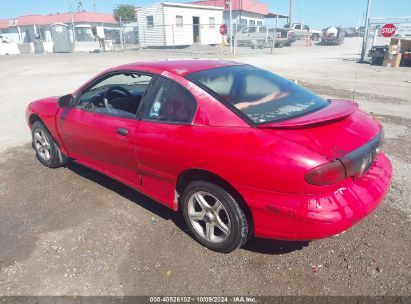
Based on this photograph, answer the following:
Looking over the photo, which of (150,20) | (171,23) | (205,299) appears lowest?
(205,299)

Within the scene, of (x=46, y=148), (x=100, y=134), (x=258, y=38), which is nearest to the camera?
(x=100, y=134)

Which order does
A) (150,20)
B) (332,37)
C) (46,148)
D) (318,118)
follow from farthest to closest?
(332,37), (150,20), (46,148), (318,118)

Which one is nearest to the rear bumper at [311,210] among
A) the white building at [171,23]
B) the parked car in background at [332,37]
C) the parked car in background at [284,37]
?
the white building at [171,23]

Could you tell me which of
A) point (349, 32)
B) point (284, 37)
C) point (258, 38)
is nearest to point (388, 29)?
point (258, 38)

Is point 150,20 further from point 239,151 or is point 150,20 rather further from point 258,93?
point 239,151

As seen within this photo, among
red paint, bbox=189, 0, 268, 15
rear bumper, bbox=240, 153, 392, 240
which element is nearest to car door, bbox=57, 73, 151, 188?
rear bumper, bbox=240, 153, 392, 240

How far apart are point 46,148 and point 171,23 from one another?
27.6 m

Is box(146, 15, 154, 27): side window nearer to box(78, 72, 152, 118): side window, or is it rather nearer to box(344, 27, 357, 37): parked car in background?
box(78, 72, 152, 118): side window

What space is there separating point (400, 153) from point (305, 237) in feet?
11.1

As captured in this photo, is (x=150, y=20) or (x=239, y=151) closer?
(x=239, y=151)

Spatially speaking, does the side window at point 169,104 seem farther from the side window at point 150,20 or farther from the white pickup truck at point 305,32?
the white pickup truck at point 305,32

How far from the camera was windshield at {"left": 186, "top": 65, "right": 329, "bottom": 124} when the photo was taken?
269 centimetres

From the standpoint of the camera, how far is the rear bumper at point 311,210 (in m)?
2.23

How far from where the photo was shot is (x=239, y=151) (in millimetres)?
2373
